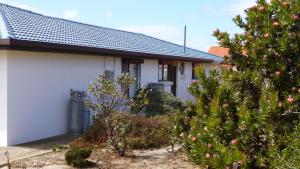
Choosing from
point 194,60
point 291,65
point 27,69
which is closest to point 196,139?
point 291,65

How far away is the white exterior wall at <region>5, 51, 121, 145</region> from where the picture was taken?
1072 centimetres

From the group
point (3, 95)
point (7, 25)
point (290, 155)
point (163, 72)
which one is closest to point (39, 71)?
point (3, 95)

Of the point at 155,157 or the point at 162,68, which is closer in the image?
the point at 155,157

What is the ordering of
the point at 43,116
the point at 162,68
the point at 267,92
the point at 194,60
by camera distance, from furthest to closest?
1. the point at 194,60
2. the point at 162,68
3. the point at 43,116
4. the point at 267,92

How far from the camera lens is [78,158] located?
799cm

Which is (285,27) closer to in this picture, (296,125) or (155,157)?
(296,125)

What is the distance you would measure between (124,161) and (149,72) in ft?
35.9

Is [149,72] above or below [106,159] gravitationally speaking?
above

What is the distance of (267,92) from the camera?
6.20 metres

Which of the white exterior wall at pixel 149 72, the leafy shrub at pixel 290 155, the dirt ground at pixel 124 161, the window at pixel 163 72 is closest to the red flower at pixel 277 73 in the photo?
the leafy shrub at pixel 290 155

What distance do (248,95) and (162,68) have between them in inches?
578

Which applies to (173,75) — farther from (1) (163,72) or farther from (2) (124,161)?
(2) (124,161)

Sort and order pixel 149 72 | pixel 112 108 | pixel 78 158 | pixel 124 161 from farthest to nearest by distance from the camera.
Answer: pixel 149 72 → pixel 112 108 → pixel 124 161 → pixel 78 158

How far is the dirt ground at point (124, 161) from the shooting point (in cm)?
805
